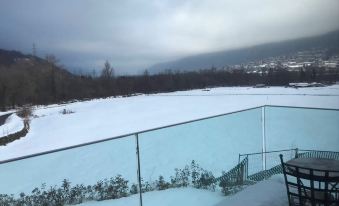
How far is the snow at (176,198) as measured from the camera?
8.64ft

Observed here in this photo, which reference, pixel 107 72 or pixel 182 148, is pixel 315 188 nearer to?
pixel 182 148

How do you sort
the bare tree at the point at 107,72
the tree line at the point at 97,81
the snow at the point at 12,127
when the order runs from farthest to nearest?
the bare tree at the point at 107,72, the tree line at the point at 97,81, the snow at the point at 12,127

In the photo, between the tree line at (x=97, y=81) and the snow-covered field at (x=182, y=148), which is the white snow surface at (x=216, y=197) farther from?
the tree line at (x=97, y=81)

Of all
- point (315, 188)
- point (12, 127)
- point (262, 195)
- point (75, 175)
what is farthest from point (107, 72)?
point (315, 188)

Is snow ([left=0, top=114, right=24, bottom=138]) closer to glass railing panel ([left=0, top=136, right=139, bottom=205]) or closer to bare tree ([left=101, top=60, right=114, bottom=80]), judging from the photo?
glass railing panel ([left=0, top=136, right=139, bottom=205])

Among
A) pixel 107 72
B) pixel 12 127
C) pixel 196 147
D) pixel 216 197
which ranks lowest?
pixel 12 127

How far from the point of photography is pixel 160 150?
9.82 feet

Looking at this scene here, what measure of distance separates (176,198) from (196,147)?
0.72m

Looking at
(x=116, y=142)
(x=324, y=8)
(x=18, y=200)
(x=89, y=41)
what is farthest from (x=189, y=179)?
(x=89, y=41)

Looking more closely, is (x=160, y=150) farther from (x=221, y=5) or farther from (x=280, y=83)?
(x=280, y=83)

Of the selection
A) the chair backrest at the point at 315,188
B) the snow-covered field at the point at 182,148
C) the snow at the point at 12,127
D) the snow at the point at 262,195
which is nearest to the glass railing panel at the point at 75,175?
the snow-covered field at the point at 182,148

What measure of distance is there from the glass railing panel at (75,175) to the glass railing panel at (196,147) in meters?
0.16

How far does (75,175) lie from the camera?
2291 mm

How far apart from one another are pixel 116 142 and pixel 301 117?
8.15 ft
